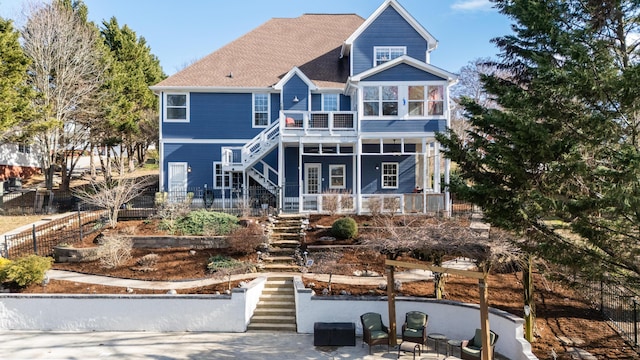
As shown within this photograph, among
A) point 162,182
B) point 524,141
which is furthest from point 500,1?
point 162,182

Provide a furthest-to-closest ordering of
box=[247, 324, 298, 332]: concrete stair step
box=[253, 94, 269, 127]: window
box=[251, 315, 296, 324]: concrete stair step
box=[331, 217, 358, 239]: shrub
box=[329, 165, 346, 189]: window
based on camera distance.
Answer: box=[329, 165, 346, 189]: window → box=[253, 94, 269, 127]: window → box=[331, 217, 358, 239]: shrub → box=[251, 315, 296, 324]: concrete stair step → box=[247, 324, 298, 332]: concrete stair step

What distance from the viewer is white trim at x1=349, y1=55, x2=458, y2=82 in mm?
21047

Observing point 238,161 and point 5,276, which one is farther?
point 238,161

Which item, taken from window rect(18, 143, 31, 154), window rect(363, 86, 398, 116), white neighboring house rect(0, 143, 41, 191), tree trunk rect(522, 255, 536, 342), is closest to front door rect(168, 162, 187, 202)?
window rect(363, 86, 398, 116)

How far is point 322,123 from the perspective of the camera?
22.4 m

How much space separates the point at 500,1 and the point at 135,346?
14133mm

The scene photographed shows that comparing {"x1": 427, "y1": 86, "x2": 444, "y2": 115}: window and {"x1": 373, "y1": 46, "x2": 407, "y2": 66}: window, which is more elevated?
{"x1": 373, "y1": 46, "x2": 407, "y2": 66}: window

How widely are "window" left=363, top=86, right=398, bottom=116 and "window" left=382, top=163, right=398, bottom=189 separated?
13.0 feet

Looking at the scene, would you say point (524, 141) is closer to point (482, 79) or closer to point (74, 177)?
point (482, 79)

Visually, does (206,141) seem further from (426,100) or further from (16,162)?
(16,162)

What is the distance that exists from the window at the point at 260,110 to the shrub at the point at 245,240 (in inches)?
355

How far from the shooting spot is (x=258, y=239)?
17.1m

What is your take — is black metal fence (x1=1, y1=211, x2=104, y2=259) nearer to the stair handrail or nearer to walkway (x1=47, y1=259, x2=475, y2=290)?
walkway (x1=47, y1=259, x2=475, y2=290)

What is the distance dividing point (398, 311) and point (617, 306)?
6360mm
